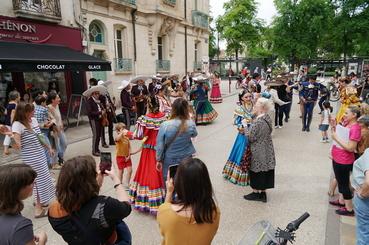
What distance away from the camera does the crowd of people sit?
182 centimetres

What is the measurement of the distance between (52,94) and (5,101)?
5289 mm

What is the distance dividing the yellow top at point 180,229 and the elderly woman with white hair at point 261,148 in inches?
101

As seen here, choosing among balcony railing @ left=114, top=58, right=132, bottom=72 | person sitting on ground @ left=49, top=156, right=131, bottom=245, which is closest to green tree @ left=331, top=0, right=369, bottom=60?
balcony railing @ left=114, top=58, right=132, bottom=72

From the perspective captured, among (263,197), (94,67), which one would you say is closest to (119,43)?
(94,67)

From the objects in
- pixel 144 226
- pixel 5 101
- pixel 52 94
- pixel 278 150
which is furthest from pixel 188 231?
pixel 5 101

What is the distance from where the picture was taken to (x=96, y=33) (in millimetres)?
14023

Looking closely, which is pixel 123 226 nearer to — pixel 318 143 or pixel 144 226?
pixel 144 226

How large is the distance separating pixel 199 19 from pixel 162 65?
6792 mm

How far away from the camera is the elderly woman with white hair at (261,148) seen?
13.7ft

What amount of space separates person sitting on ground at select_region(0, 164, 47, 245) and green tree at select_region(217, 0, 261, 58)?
3530cm

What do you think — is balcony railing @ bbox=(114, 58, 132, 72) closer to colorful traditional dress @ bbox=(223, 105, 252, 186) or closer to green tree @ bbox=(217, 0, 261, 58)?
colorful traditional dress @ bbox=(223, 105, 252, 186)

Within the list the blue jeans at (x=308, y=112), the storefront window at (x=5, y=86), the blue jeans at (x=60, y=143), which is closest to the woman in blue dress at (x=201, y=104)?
the blue jeans at (x=308, y=112)

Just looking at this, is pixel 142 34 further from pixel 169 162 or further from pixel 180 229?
pixel 180 229

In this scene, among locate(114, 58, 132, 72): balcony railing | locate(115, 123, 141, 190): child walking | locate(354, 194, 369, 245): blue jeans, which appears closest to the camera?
locate(354, 194, 369, 245): blue jeans
